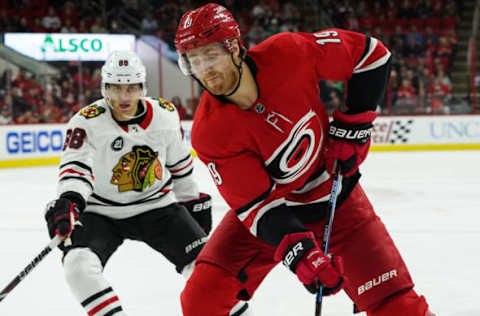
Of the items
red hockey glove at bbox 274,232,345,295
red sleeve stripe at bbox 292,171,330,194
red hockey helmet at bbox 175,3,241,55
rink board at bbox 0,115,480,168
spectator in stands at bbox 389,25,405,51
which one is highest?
red hockey helmet at bbox 175,3,241,55

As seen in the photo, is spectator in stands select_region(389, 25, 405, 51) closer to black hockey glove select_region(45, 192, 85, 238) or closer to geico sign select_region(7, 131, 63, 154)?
geico sign select_region(7, 131, 63, 154)

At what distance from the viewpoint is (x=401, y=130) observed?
31.6 ft

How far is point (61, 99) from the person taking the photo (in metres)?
8.65

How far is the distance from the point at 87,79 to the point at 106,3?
120 inches

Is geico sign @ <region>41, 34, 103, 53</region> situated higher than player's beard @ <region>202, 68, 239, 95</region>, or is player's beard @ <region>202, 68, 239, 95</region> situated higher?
player's beard @ <region>202, 68, 239, 95</region>

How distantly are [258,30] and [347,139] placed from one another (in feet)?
33.0

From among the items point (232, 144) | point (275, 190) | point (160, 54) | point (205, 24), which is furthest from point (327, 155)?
Result: point (160, 54)

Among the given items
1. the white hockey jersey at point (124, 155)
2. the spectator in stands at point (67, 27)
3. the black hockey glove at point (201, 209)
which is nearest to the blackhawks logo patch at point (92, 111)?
the white hockey jersey at point (124, 155)

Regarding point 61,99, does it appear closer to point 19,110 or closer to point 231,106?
point 19,110

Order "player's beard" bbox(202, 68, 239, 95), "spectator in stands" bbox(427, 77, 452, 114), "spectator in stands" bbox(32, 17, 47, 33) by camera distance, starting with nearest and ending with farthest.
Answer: "player's beard" bbox(202, 68, 239, 95)
"spectator in stands" bbox(427, 77, 452, 114)
"spectator in stands" bbox(32, 17, 47, 33)

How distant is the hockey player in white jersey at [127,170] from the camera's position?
95.1 inches

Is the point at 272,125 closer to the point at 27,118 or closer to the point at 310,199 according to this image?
the point at 310,199

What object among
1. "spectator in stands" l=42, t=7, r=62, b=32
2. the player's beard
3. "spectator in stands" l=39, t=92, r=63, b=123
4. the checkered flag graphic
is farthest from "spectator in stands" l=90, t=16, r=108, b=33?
the player's beard

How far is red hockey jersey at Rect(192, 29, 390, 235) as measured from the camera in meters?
1.73
